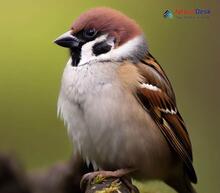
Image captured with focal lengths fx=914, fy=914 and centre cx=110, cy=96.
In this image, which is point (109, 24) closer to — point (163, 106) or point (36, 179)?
point (163, 106)

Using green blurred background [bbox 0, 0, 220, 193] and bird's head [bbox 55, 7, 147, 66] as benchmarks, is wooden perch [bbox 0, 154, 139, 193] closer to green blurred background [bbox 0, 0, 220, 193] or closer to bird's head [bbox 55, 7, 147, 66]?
green blurred background [bbox 0, 0, 220, 193]

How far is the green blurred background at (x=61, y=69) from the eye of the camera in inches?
94.1

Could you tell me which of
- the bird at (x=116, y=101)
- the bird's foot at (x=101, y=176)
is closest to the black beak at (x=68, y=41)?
the bird at (x=116, y=101)

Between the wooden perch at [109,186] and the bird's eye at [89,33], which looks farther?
the bird's eye at [89,33]

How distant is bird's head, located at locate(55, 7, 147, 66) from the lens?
220 cm

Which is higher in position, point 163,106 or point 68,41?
point 68,41

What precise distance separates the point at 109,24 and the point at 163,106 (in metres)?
0.25

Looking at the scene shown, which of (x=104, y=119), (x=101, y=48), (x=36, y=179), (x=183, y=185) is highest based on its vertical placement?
(x=101, y=48)

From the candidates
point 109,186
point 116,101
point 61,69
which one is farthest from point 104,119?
point 61,69

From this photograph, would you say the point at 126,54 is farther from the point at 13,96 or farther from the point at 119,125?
the point at 13,96

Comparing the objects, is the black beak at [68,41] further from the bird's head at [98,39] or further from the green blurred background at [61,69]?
the green blurred background at [61,69]

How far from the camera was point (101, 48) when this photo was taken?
2209 millimetres

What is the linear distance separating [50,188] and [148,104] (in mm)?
323

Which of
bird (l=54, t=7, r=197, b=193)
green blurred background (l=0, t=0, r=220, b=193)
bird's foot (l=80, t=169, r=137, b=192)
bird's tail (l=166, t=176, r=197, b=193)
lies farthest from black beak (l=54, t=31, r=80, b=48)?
bird's tail (l=166, t=176, r=197, b=193)
